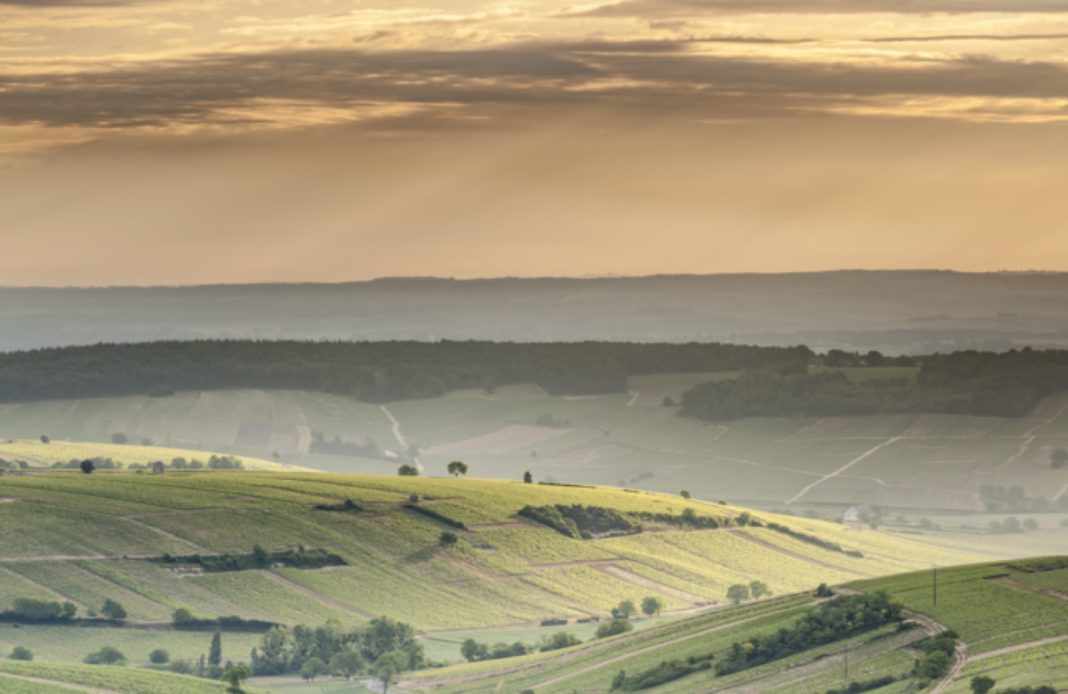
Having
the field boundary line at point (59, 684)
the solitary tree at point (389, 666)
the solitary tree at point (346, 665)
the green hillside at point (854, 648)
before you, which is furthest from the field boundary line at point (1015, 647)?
the solitary tree at point (346, 665)

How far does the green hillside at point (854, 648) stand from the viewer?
14225cm

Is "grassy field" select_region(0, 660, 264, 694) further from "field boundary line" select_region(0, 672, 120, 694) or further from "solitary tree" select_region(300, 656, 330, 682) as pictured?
"solitary tree" select_region(300, 656, 330, 682)

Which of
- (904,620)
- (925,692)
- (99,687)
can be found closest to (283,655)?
(99,687)

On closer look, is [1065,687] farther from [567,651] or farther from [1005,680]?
[567,651]

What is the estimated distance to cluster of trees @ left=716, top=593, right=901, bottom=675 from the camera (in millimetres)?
158250

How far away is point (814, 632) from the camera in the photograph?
159625 millimetres

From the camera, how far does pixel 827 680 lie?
14775cm

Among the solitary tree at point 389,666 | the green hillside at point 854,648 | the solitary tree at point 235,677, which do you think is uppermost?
the green hillside at point 854,648

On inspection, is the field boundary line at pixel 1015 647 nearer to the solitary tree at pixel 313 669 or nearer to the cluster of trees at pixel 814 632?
the cluster of trees at pixel 814 632

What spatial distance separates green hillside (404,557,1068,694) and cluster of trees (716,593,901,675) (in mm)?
150

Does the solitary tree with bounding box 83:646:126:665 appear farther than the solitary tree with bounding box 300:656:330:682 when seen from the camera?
Yes

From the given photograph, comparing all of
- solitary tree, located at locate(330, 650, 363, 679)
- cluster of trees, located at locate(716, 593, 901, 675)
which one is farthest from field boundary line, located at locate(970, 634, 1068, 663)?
solitary tree, located at locate(330, 650, 363, 679)

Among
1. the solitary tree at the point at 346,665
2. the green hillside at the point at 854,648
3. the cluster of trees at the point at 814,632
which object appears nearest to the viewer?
the green hillside at the point at 854,648

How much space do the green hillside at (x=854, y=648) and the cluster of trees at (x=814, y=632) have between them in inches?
5.9
